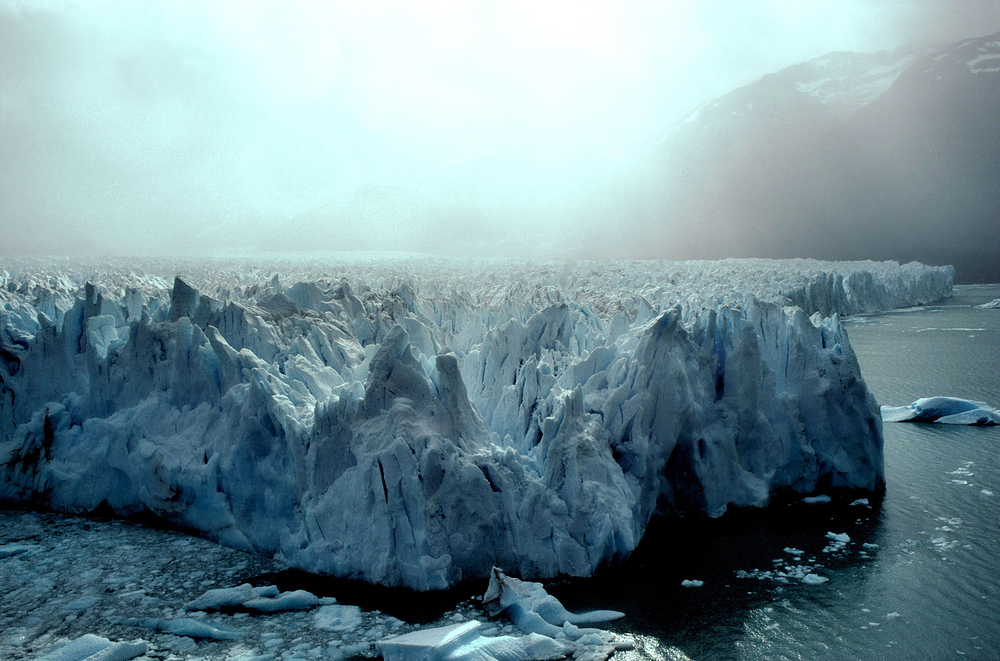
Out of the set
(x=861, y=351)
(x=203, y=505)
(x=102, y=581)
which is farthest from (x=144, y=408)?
(x=861, y=351)

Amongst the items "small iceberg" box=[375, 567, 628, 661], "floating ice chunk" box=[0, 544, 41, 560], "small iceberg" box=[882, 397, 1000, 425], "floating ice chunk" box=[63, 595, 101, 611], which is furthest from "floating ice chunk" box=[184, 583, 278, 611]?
"small iceberg" box=[882, 397, 1000, 425]

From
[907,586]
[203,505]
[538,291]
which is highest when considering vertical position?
[538,291]

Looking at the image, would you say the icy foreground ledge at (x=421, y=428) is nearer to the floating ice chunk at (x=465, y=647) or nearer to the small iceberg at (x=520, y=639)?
the small iceberg at (x=520, y=639)

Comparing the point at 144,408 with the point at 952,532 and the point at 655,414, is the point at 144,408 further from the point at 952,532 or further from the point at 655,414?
the point at 952,532

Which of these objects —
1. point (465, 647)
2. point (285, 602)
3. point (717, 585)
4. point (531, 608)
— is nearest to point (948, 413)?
point (717, 585)

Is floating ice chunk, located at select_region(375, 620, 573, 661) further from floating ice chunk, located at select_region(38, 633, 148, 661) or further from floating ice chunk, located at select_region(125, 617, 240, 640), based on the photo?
floating ice chunk, located at select_region(38, 633, 148, 661)

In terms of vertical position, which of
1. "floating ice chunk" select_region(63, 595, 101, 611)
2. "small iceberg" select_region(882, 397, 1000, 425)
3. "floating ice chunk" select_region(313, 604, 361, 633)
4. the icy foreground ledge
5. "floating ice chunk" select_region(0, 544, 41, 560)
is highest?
the icy foreground ledge
